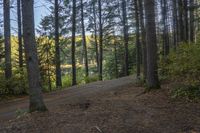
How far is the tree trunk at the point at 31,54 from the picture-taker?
367 inches

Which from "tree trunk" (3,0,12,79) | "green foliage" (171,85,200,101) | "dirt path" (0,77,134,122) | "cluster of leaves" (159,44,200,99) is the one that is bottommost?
"dirt path" (0,77,134,122)

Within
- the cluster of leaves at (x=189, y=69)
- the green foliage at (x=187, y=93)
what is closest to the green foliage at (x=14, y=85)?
the cluster of leaves at (x=189, y=69)

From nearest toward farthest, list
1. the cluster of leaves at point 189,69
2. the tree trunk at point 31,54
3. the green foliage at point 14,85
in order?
the tree trunk at point 31,54, the cluster of leaves at point 189,69, the green foliage at point 14,85

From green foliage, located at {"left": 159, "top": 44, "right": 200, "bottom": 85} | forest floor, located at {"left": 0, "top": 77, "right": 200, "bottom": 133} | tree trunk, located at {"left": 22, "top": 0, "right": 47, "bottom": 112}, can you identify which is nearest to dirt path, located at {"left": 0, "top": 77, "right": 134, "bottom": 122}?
tree trunk, located at {"left": 22, "top": 0, "right": 47, "bottom": 112}

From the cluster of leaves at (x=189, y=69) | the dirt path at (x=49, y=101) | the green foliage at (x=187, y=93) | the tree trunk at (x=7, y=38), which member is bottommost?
the dirt path at (x=49, y=101)

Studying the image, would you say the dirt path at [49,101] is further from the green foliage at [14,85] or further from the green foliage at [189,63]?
the green foliage at [189,63]

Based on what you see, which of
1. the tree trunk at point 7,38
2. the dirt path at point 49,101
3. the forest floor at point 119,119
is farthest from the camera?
the tree trunk at point 7,38

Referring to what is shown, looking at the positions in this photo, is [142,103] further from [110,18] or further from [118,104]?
[110,18]

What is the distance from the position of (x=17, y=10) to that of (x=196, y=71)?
51.0ft

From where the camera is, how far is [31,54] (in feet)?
30.6

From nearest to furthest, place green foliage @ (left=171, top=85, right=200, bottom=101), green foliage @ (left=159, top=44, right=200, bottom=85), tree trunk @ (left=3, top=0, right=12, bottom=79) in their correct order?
green foliage @ (left=171, top=85, right=200, bottom=101) → green foliage @ (left=159, top=44, right=200, bottom=85) → tree trunk @ (left=3, top=0, right=12, bottom=79)

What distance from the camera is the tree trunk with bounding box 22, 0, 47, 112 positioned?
932 centimetres

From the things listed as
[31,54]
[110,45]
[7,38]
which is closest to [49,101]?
[31,54]

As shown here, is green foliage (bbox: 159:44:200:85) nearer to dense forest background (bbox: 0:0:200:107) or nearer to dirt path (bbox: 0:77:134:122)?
dense forest background (bbox: 0:0:200:107)
